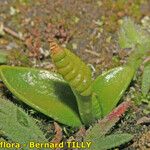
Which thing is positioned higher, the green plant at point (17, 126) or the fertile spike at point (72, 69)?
the fertile spike at point (72, 69)

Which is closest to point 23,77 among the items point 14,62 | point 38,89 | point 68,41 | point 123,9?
point 38,89

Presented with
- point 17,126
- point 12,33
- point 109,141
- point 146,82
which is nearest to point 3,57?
→ point 12,33

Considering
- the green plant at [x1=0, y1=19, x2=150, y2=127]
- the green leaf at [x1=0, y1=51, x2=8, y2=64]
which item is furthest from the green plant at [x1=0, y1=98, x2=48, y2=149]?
the green leaf at [x1=0, y1=51, x2=8, y2=64]

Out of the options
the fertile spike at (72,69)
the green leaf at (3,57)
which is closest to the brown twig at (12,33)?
the green leaf at (3,57)

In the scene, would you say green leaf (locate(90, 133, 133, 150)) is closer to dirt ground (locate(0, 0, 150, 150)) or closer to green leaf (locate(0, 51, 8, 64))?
dirt ground (locate(0, 0, 150, 150))

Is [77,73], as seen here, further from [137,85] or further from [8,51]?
[8,51]

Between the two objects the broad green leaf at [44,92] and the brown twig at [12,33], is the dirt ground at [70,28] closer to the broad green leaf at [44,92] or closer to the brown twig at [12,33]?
the brown twig at [12,33]
